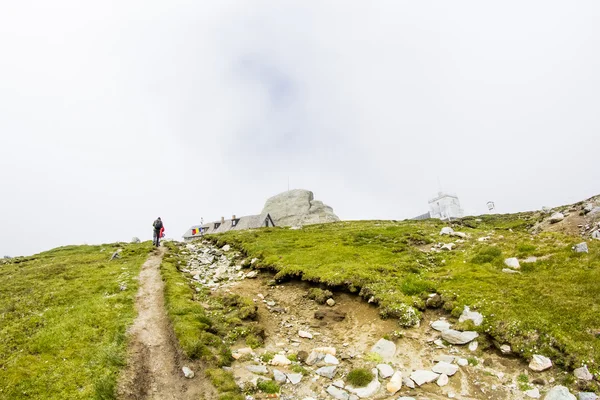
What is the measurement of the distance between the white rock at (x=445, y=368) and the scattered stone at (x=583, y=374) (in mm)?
3411

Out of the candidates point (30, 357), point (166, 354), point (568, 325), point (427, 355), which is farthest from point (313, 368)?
point (30, 357)

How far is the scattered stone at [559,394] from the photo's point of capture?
9250mm

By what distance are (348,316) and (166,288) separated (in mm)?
12710

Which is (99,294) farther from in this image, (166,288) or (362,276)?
(362,276)

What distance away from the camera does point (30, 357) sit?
43.4ft

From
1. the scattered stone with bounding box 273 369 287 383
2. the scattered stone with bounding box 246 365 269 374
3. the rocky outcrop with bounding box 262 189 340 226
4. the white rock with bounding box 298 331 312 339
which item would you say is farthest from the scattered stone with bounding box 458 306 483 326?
the rocky outcrop with bounding box 262 189 340 226

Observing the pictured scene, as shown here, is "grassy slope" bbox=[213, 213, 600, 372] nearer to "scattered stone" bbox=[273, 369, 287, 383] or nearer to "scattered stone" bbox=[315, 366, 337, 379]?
"scattered stone" bbox=[315, 366, 337, 379]

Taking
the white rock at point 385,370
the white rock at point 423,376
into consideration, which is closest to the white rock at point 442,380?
the white rock at point 423,376

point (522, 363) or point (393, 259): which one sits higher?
point (393, 259)

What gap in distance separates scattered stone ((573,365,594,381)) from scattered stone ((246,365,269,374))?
33.5 feet

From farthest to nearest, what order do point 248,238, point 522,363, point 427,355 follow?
point 248,238 → point 427,355 → point 522,363

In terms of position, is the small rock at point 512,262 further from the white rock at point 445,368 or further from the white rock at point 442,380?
the white rock at point 442,380

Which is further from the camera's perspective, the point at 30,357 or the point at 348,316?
the point at 348,316

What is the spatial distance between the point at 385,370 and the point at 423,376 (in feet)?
4.30
